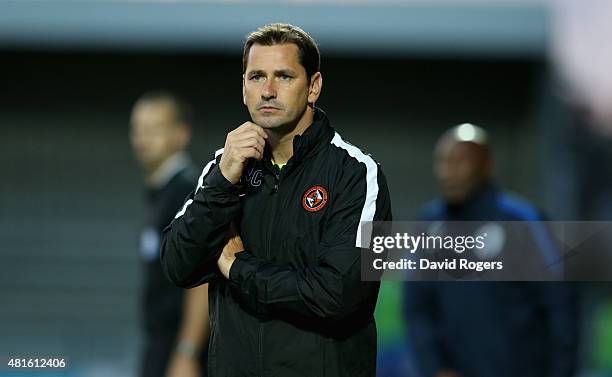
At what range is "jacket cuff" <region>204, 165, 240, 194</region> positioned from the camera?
239cm

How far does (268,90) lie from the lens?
241cm

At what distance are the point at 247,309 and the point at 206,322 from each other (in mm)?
1410

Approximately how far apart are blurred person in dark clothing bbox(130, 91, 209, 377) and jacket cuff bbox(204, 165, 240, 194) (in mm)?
1369

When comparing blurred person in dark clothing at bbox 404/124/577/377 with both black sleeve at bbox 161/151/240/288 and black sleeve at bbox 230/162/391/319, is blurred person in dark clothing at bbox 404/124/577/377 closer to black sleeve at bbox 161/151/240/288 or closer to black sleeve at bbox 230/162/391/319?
black sleeve at bbox 230/162/391/319

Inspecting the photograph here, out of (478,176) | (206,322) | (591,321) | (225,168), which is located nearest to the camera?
(225,168)

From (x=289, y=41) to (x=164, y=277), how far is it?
1674 millimetres

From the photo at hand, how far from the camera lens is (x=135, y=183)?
9.15 meters

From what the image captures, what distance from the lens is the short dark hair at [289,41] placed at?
2.46m

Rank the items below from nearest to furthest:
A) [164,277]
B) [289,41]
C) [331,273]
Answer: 1. [331,273]
2. [289,41]
3. [164,277]

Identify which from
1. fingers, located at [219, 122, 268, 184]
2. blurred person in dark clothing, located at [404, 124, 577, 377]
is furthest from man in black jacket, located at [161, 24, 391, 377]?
blurred person in dark clothing, located at [404, 124, 577, 377]

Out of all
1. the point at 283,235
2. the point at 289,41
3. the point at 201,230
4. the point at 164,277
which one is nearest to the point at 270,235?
the point at 283,235

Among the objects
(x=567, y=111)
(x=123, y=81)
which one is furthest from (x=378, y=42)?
(x=123, y=81)

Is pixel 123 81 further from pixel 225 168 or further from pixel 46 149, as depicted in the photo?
pixel 225 168

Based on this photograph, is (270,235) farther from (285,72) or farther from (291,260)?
(285,72)
